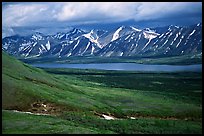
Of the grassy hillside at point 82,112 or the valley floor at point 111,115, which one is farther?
the grassy hillside at point 82,112

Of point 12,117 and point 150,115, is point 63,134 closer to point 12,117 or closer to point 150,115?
point 12,117

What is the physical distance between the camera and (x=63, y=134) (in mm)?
53656

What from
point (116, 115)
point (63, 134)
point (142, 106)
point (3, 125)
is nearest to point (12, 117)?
point (3, 125)

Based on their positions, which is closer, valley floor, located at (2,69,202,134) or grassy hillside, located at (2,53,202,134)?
valley floor, located at (2,69,202,134)

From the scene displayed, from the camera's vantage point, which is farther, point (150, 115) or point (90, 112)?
point (150, 115)

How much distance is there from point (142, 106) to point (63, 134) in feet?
178

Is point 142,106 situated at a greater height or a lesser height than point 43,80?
lesser

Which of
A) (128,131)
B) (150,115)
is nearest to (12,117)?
(128,131)

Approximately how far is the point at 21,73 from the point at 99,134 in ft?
227

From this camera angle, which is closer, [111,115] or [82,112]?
[82,112]

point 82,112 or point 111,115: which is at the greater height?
point 82,112

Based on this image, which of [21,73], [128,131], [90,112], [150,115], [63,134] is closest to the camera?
[63,134]

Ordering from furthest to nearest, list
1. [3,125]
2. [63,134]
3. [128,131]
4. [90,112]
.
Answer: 1. [90,112]
2. [128,131]
3. [3,125]
4. [63,134]

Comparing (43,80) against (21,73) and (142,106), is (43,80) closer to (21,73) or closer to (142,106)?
(21,73)
